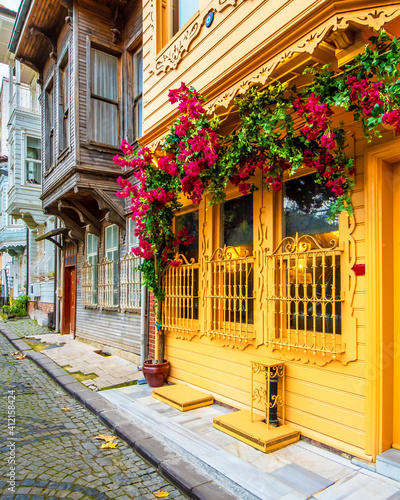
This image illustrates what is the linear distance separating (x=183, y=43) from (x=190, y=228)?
2.67 metres

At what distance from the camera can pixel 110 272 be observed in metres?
9.41

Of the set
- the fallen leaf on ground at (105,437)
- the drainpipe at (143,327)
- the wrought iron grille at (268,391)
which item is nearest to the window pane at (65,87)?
the drainpipe at (143,327)

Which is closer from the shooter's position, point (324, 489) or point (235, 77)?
point (324, 489)

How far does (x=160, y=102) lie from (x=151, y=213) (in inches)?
74.1

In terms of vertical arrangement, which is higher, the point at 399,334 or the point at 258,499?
the point at 399,334

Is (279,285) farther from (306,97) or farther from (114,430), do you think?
(114,430)

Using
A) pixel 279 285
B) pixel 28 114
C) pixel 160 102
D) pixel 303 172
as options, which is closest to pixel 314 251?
pixel 279 285

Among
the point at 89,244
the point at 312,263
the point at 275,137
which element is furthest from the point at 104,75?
the point at 312,263

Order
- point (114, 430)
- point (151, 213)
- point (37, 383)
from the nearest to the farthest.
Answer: point (114, 430)
point (151, 213)
point (37, 383)

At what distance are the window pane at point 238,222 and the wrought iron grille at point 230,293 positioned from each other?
151 millimetres

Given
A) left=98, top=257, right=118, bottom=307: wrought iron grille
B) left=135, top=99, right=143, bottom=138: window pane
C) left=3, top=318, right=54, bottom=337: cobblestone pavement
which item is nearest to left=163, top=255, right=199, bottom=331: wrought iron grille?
left=98, top=257, right=118, bottom=307: wrought iron grille

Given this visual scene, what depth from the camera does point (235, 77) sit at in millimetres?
4039

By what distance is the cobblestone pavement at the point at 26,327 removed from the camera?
42.2ft

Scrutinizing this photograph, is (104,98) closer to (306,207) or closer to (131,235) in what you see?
(131,235)
